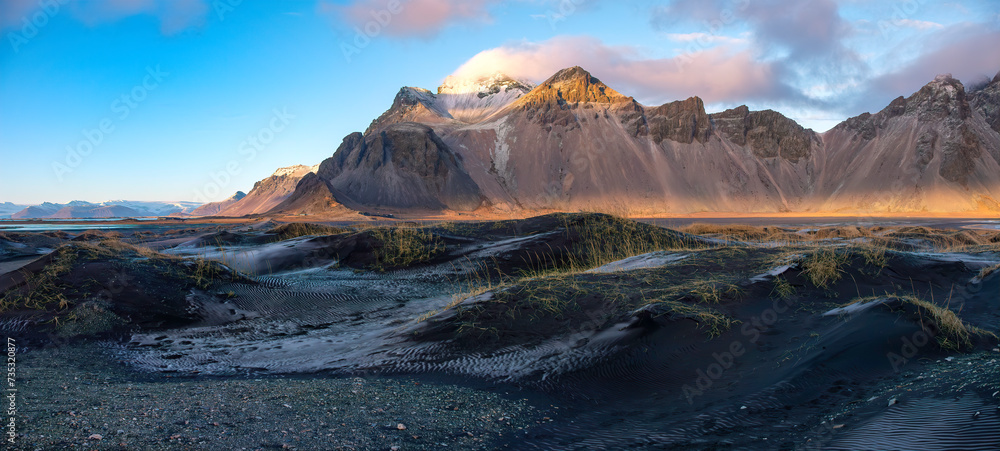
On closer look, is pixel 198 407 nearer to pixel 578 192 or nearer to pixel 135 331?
pixel 135 331

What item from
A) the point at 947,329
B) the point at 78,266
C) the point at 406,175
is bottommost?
the point at 947,329

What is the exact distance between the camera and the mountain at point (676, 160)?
299 feet

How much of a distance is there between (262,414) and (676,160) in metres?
105

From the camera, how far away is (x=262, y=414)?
4.31 m

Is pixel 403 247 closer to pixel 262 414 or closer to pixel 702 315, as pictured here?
pixel 702 315

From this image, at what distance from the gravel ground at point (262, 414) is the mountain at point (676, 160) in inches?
3331

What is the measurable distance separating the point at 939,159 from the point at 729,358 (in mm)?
113818

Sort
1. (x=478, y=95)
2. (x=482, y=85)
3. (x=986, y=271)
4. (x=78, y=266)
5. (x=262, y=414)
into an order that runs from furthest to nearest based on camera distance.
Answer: (x=482, y=85)
(x=478, y=95)
(x=78, y=266)
(x=986, y=271)
(x=262, y=414)

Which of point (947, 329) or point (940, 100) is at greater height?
point (940, 100)

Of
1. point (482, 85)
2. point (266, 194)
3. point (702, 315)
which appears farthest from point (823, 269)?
point (266, 194)

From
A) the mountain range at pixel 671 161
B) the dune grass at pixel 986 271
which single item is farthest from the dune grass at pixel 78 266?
the mountain range at pixel 671 161

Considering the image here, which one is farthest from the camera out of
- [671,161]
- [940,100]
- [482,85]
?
[482,85]

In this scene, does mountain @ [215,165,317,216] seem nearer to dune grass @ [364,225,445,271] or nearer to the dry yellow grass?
dune grass @ [364,225,445,271]

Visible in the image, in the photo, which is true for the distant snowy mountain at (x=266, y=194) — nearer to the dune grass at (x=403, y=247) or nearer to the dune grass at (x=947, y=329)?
the dune grass at (x=403, y=247)
